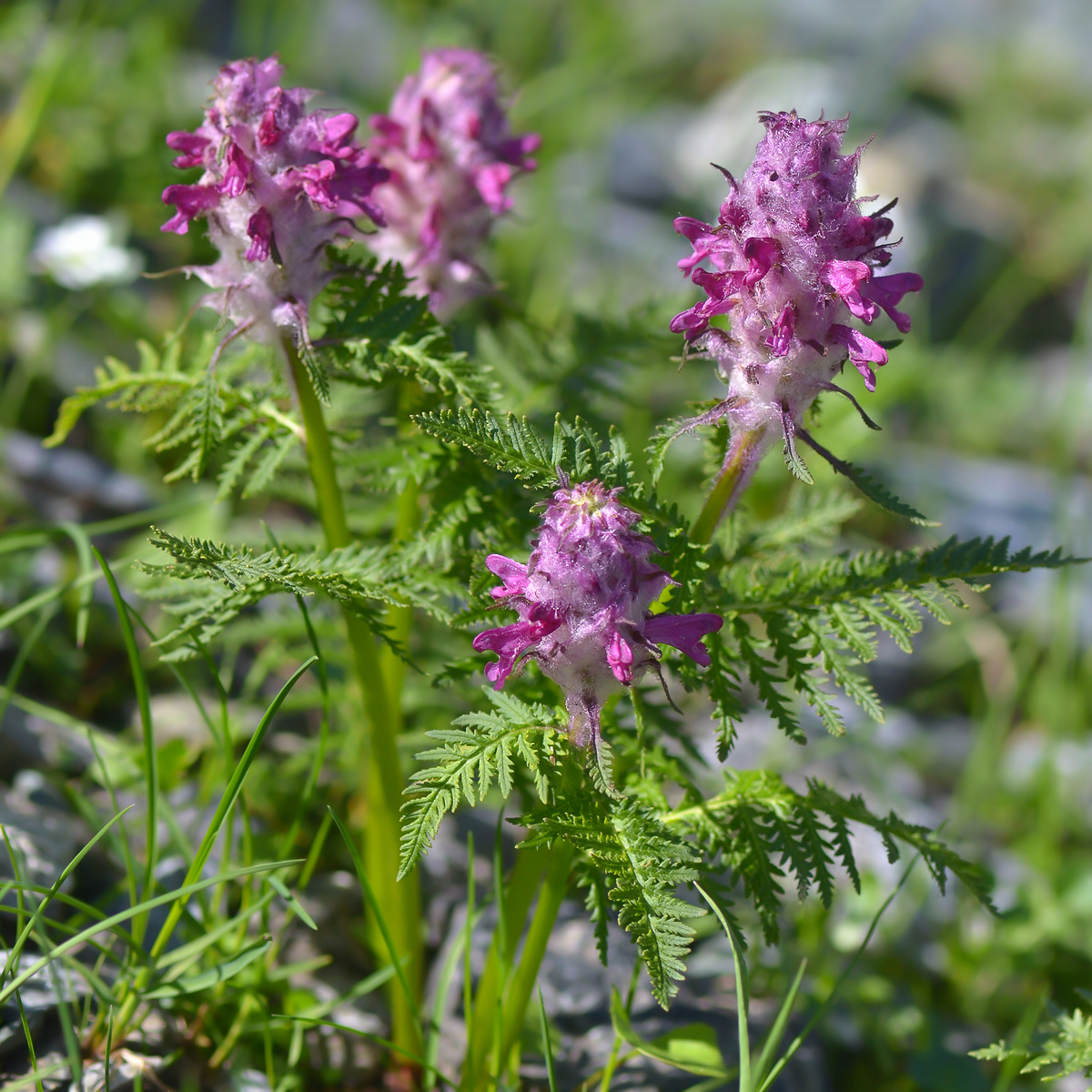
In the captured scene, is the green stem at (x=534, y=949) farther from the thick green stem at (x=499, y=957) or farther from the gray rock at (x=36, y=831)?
the gray rock at (x=36, y=831)

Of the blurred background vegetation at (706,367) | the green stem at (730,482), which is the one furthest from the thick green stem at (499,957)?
the blurred background vegetation at (706,367)

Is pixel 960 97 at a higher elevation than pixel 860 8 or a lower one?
lower

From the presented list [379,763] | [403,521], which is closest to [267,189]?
[403,521]

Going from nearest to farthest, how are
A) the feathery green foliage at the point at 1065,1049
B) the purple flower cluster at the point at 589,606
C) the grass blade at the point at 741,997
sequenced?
the purple flower cluster at the point at 589,606, the grass blade at the point at 741,997, the feathery green foliage at the point at 1065,1049

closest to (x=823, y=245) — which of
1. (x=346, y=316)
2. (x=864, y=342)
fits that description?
(x=864, y=342)

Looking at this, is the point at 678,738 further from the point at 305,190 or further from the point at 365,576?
the point at 305,190
